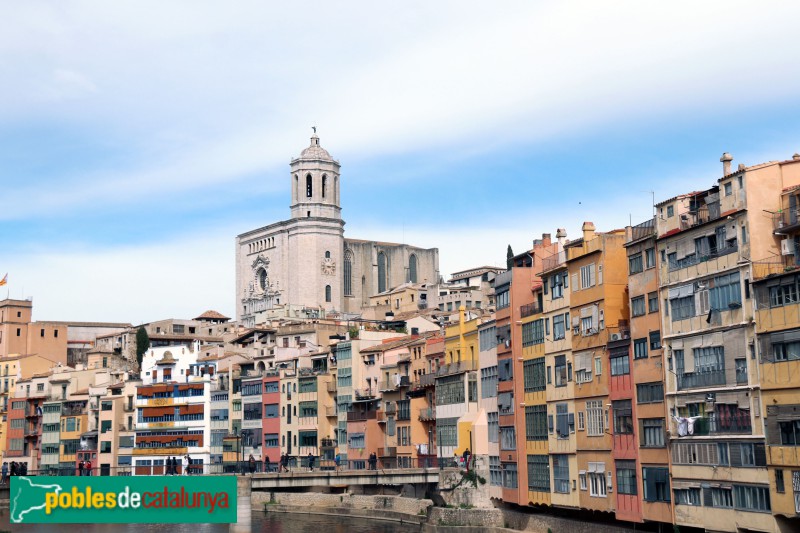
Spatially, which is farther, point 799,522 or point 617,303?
point 617,303

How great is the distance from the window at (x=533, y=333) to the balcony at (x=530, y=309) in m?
0.58

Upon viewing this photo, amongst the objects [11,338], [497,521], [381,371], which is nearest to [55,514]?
[497,521]

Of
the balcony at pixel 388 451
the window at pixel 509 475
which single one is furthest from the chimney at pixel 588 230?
the balcony at pixel 388 451

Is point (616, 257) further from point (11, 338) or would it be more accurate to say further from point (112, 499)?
point (11, 338)

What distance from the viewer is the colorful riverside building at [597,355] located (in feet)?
196

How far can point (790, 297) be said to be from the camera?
46.6 metres

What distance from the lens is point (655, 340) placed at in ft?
182

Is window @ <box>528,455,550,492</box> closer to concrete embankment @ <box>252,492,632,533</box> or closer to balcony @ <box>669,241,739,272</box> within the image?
A: concrete embankment @ <box>252,492,632,533</box>

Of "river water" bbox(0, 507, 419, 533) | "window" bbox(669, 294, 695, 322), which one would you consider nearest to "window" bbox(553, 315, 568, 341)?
"window" bbox(669, 294, 695, 322)

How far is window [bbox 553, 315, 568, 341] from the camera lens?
215 feet

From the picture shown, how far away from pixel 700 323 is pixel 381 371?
49415 millimetres

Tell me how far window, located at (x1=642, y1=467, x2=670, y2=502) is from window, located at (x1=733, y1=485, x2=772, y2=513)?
17.3 ft

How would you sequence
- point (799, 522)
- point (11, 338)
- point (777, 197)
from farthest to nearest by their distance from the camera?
point (11, 338) → point (777, 197) → point (799, 522)

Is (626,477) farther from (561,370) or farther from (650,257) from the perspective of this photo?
(650,257)
